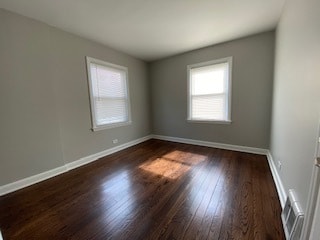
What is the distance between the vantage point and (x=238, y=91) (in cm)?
331

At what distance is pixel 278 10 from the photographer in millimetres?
2219

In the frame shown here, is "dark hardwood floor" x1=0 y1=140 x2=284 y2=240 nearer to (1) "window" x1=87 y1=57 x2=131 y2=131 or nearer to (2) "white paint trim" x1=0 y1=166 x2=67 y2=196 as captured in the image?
(2) "white paint trim" x1=0 y1=166 x2=67 y2=196

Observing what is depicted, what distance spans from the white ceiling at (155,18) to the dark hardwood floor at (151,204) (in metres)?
2.49

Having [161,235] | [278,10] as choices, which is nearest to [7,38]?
[161,235]

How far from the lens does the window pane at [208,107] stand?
3.60 meters

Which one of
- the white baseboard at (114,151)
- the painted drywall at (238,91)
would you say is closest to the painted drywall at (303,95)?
the white baseboard at (114,151)

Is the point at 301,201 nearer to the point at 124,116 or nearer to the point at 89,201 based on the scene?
the point at 89,201

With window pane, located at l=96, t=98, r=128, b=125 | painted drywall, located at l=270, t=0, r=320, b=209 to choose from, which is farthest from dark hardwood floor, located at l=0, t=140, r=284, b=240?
window pane, located at l=96, t=98, r=128, b=125

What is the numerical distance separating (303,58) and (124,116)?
352cm

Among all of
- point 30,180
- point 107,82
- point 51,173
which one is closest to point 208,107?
point 107,82

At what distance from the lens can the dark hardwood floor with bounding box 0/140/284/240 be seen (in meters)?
1.39

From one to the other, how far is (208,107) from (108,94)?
249 cm

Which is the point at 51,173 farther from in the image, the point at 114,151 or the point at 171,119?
the point at 171,119

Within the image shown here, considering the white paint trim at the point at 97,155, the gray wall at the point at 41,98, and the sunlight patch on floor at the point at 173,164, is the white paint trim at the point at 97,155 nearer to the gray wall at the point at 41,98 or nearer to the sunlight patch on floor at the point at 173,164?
the gray wall at the point at 41,98
